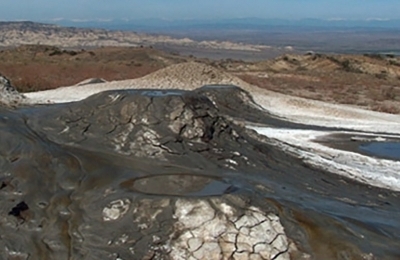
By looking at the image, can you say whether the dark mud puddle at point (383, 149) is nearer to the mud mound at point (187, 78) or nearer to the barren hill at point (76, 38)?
the mud mound at point (187, 78)

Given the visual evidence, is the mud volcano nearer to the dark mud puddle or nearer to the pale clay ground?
the pale clay ground

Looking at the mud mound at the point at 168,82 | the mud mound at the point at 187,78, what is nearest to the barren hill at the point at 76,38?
the mud mound at the point at 187,78

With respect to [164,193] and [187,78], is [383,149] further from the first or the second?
[187,78]

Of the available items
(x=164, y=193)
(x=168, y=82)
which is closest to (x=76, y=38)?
(x=168, y=82)

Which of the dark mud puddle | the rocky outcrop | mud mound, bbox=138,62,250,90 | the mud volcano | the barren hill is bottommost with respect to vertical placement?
the barren hill

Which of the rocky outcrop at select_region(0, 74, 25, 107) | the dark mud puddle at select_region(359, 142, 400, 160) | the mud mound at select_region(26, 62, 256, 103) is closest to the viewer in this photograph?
the rocky outcrop at select_region(0, 74, 25, 107)

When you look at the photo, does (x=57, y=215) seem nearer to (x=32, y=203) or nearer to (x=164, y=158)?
(x=32, y=203)

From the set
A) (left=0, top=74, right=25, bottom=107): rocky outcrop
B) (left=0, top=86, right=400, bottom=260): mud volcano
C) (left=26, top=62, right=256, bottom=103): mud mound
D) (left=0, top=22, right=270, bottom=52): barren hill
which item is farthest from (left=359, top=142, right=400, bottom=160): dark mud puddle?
(left=0, top=22, right=270, bottom=52): barren hill
